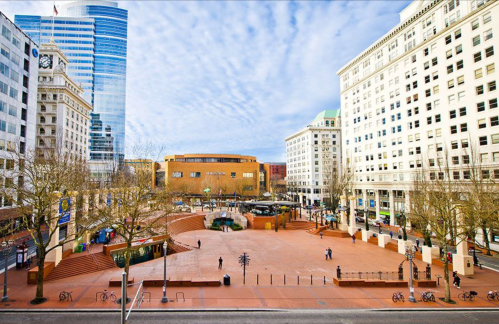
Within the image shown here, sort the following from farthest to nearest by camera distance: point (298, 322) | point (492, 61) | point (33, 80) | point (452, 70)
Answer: point (33, 80) → point (452, 70) → point (492, 61) → point (298, 322)

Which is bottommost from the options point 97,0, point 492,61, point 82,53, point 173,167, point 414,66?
point 173,167

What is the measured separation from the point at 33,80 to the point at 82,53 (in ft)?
289

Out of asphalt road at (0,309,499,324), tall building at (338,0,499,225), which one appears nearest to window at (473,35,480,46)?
tall building at (338,0,499,225)

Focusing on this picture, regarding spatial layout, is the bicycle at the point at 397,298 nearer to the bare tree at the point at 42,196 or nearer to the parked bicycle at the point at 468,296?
Answer: the parked bicycle at the point at 468,296

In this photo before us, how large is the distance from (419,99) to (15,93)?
6986cm

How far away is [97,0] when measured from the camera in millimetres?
130875

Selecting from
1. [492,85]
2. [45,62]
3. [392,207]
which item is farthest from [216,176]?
[492,85]

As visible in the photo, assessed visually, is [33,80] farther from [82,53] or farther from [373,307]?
[82,53]

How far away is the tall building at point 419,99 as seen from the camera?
121ft

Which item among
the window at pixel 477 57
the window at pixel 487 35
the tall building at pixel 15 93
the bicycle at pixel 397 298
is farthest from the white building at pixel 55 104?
the window at pixel 487 35

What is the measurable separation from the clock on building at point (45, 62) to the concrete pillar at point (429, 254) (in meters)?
90.8

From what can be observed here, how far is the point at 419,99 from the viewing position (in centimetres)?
4791

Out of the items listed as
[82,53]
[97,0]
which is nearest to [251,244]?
[82,53]

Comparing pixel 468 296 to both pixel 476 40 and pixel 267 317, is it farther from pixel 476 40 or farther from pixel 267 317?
pixel 476 40
